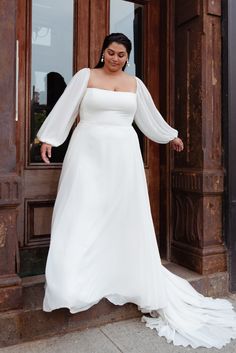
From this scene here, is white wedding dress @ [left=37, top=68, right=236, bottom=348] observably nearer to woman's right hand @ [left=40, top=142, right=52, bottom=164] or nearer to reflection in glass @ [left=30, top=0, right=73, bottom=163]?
woman's right hand @ [left=40, top=142, right=52, bottom=164]

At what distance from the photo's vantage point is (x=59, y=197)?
2523 millimetres

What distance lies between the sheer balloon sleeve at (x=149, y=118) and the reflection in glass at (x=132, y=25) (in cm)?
58

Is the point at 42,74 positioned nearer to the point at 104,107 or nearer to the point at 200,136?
the point at 104,107

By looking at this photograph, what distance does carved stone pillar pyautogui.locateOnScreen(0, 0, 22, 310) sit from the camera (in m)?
2.26

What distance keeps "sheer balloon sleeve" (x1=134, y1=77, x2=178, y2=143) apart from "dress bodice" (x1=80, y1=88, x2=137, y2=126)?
0.23 m

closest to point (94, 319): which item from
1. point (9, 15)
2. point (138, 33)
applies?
point (9, 15)

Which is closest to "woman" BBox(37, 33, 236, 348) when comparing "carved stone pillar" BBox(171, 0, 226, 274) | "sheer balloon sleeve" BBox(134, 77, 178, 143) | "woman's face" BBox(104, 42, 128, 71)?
"woman's face" BBox(104, 42, 128, 71)

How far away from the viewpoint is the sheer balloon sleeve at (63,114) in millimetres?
2510

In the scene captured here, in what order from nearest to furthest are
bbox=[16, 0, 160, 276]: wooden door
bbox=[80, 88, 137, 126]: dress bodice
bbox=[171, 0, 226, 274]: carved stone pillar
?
bbox=[80, 88, 137, 126]: dress bodice, bbox=[16, 0, 160, 276]: wooden door, bbox=[171, 0, 226, 274]: carved stone pillar

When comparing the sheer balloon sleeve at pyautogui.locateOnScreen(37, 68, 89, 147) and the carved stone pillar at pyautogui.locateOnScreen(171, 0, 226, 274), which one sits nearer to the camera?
the sheer balloon sleeve at pyautogui.locateOnScreen(37, 68, 89, 147)

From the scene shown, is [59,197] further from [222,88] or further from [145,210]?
[222,88]

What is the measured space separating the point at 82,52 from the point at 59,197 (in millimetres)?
1363

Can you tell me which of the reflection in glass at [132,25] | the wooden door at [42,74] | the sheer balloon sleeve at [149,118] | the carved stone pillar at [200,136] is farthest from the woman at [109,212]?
the reflection in glass at [132,25]

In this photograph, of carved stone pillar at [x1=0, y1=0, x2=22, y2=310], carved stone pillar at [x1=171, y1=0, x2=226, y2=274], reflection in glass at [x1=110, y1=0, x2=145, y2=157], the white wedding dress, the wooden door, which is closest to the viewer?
carved stone pillar at [x1=0, y1=0, x2=22, y2=310]
